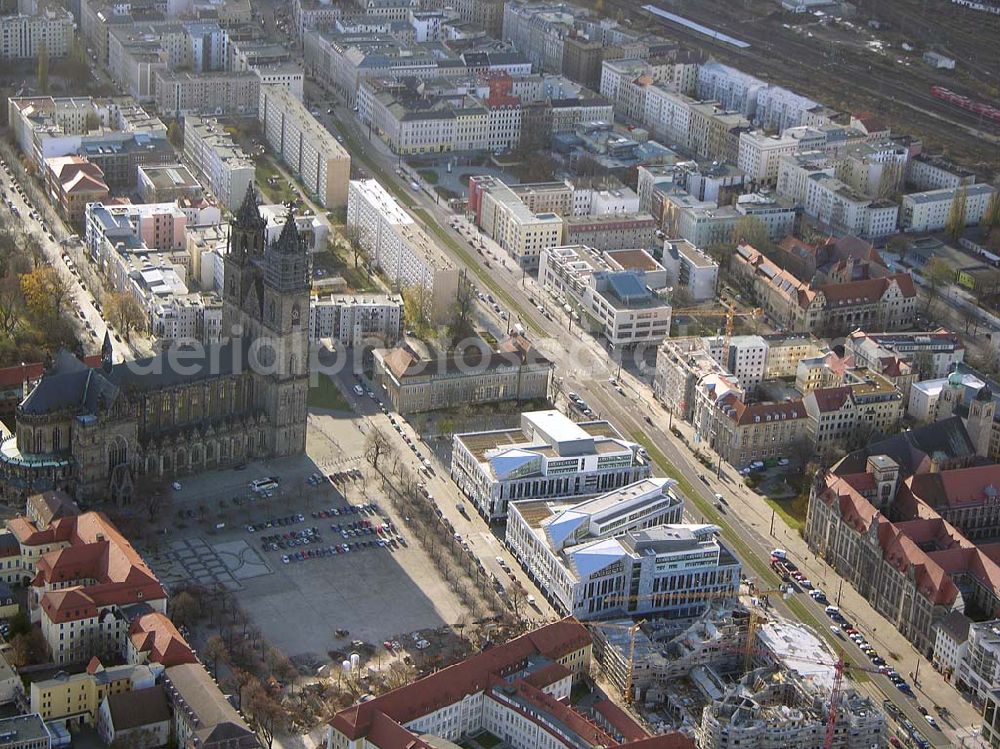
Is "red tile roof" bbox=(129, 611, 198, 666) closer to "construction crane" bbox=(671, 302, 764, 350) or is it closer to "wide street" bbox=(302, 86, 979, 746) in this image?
"wide street" bbox=(302, 86, 979, 746)

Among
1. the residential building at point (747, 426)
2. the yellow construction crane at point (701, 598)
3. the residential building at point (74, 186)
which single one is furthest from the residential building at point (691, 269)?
the residential building at point (74, 186)

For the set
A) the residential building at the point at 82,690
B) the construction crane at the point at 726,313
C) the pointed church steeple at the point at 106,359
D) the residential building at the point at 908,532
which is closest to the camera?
the residential building at the point at 82,690

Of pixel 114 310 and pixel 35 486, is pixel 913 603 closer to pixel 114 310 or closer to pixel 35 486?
pixel 35 486

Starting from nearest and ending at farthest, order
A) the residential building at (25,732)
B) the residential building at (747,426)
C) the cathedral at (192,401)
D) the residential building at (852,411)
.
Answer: the residential building at (25,732) → the cathedral at (192,401) → the residential building at (747,426) → the residential building at (852,411)

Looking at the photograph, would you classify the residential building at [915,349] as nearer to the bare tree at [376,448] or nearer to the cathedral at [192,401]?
the bare tree at [376,448]

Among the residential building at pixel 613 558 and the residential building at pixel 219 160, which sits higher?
the residential building at pixel 219 160

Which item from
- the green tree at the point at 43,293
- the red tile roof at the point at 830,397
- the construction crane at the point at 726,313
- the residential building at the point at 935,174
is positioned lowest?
the construction crane at the point at 726,313

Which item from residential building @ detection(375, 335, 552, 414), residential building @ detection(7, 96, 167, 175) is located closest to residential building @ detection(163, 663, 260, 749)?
residential building @ detection(375, 335, 552, 414)
